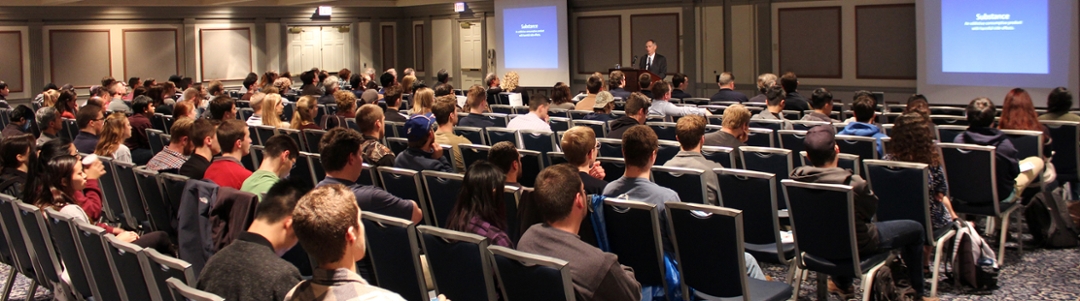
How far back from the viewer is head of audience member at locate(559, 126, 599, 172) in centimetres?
463

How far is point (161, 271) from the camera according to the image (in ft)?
10.1

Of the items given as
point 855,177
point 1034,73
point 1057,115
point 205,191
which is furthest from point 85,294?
point 1034,73

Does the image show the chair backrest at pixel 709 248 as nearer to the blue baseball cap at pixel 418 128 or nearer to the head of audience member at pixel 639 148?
the head of audience member at pixel 639 148

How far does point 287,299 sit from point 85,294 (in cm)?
191

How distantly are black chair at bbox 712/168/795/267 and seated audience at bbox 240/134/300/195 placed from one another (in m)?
2.06

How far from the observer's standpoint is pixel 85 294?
4031 mm

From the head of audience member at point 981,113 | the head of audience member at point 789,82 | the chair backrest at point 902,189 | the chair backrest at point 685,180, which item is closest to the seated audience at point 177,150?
the chair backrest at point 685,180

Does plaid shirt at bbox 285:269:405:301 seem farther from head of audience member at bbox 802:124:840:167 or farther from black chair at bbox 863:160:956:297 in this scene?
black chair at bbox 863:160:956:297

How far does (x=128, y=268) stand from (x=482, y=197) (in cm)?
130

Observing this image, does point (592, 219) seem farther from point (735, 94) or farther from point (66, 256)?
point (735, 94)

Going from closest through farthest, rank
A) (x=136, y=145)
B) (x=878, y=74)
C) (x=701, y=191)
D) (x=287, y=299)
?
(x=287, y=299)
(x=701, y=191)
(x=136, y=145)
(x=878, y=74)

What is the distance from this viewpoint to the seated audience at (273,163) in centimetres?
443

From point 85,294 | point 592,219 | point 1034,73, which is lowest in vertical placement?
point 85,294

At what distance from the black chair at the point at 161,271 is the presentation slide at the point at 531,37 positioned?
1470cm
